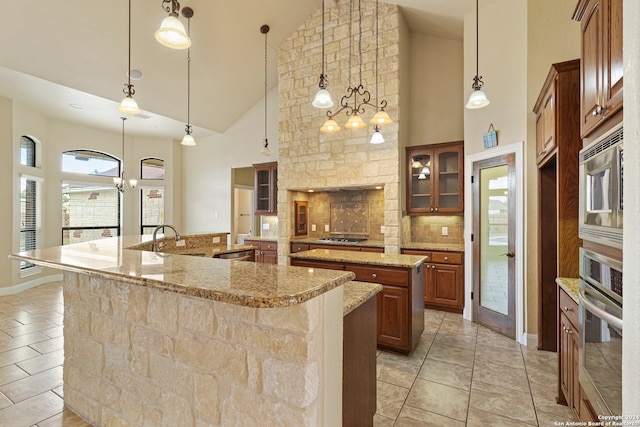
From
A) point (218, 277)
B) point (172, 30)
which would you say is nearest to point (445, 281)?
point (218, 277)

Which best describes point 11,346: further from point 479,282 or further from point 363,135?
point 479,282

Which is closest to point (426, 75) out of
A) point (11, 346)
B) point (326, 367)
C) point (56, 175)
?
point (326, 367)

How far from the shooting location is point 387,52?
4.68 metres

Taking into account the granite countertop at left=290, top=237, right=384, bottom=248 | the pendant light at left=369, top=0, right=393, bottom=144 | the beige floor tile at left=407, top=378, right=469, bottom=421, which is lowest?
the beige floor tile at left=407, top=378, right=469, bottom=421

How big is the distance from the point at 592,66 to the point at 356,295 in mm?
1645

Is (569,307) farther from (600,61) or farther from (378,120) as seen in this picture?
(378,120)

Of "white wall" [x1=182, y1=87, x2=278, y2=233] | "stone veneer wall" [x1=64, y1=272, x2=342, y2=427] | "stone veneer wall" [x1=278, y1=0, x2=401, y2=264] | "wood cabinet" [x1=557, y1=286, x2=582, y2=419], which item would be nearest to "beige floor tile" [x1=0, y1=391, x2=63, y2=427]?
"stone veneer wall" [x1=64, y1=272, x2=342, y2=427]

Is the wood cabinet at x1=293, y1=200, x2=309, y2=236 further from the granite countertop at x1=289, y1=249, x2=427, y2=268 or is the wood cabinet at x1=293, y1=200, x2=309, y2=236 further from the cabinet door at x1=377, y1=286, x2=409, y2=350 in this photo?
the cabinet door at x1=377, y1=286, x2=409, y2=350

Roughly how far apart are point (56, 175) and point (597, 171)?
27.8 feet

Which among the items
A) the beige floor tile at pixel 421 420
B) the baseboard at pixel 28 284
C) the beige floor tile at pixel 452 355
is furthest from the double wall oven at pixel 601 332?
the baseboard at pixel 28 284

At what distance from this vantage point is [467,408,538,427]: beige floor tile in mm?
2031

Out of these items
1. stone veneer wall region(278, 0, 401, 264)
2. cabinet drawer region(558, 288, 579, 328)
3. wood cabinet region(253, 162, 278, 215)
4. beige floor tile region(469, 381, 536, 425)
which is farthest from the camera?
wood cabinet region(253, 162, 278, 215)

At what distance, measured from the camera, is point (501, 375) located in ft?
8.73

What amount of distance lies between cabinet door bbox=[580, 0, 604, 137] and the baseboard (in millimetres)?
8025
